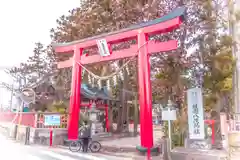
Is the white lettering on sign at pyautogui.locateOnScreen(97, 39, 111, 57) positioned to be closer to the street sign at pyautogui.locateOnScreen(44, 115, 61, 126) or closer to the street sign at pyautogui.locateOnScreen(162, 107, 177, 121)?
the street sign at pyautogui.locateOnScreen(162, 107, 177, 121)

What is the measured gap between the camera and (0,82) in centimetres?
339

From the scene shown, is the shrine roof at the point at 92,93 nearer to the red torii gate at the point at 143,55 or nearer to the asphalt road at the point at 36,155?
the red torii gate at the point at 143,55

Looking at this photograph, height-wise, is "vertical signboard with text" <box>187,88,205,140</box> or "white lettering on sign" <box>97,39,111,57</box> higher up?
"white lettering on sign" <box>97,39,111,57</box>

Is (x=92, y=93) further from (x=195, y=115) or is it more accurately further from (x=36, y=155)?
(x=195, y=115)

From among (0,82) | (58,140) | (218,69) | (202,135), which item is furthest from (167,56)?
(0,82)

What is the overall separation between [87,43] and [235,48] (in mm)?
3915

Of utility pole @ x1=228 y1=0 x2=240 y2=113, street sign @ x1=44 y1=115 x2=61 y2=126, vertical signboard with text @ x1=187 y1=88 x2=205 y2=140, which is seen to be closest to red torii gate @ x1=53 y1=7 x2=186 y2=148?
street sign @ x1=44 y1=115 x2=61 y2=126

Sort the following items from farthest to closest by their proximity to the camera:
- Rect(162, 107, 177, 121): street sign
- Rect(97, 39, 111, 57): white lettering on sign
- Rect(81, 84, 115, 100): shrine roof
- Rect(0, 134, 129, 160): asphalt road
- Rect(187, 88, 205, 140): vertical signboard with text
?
Rect(81, 84, 115, 100): shrine roof
Rect(97, 39, 111, 57): white lettering on sign
Rect(187, 88, 205, 140): vertical signboard with text
Rect(162, 107, 177, 121): street sign
Rect(0, 134, 129, 160): asphalt road

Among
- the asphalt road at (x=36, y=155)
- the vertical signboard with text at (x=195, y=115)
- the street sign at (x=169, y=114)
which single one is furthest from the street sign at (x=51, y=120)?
the vertical signboard with text at (x=195, y=115)

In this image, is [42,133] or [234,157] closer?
[234,157]

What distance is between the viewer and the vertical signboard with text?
4.52 m

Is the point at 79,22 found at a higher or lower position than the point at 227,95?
higher

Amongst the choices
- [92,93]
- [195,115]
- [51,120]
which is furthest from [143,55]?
[92,93]

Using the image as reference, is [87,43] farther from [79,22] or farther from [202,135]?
[202,135]
